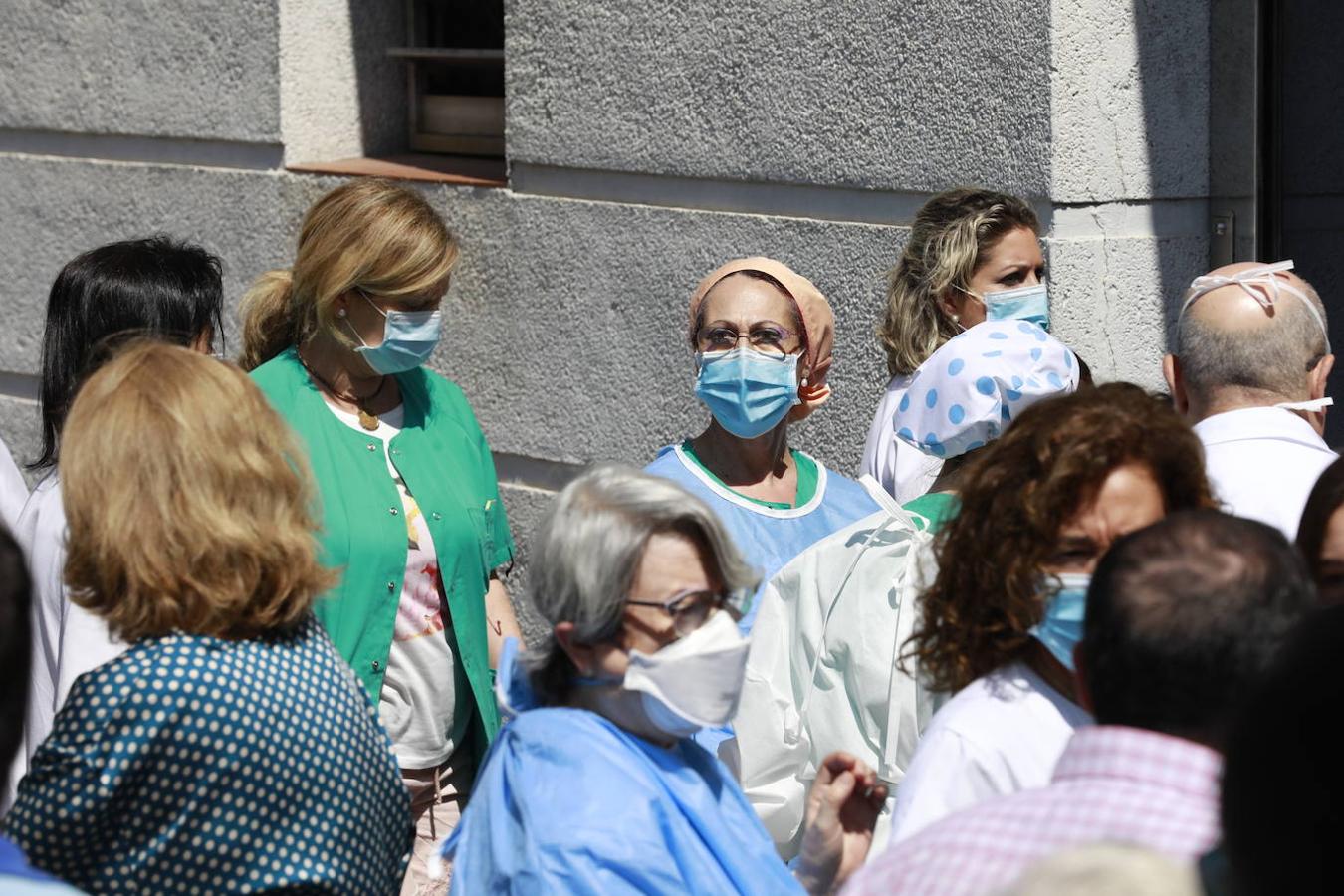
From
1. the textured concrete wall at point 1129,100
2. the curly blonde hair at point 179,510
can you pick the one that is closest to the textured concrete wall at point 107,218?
the textured concrete wall at point 1129,100

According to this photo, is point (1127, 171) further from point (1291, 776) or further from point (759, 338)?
point (1291, 776)

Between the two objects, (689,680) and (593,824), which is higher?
(689,680)

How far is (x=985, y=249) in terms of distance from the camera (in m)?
4.09

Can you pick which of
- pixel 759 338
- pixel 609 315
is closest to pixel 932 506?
pixel 759 338

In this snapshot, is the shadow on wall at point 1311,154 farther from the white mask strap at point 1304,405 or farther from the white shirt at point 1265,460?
the white shirt at point 1265,460

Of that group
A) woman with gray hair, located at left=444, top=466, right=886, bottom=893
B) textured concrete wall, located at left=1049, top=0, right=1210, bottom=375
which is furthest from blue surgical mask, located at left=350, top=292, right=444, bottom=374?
textured concrete wall, located at left=1049, top=0, right=1210, bottom=375

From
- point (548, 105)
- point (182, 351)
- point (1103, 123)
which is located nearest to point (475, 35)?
point (548, 105)

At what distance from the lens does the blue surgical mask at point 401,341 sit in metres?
3.62

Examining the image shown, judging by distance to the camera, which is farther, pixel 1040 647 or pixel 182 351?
pixel 182 351

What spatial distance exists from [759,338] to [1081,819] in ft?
7.12

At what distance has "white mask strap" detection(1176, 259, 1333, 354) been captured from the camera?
3293 millimetres

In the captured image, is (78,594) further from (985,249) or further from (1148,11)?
(1148,11)

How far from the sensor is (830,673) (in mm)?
2875

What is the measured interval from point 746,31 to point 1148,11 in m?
1.14
